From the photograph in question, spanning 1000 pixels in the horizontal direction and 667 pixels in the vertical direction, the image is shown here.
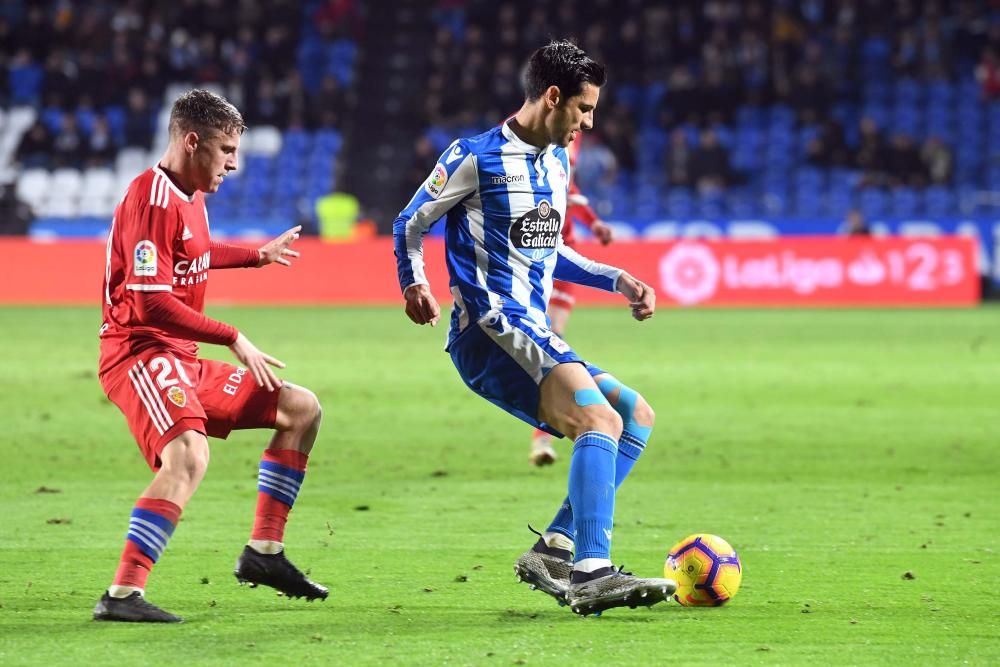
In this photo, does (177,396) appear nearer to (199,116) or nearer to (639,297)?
(199,116)

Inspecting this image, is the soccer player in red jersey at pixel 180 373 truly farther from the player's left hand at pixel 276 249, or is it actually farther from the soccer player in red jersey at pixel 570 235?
the soccer player in red jersey at pixel 570 235

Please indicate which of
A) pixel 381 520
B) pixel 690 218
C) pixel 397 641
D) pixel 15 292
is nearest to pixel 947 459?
pixel 381 520

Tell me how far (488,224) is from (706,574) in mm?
1489

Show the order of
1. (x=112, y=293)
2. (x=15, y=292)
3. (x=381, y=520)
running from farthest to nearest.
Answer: (x=15, y=292) < (x=381, y=520) < (x=112, y=293)

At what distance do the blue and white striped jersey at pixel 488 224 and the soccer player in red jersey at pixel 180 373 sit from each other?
2.17 feet

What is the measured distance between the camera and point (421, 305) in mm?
5359

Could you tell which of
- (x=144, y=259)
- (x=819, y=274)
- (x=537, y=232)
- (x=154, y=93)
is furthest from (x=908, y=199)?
(x=144, y=259)

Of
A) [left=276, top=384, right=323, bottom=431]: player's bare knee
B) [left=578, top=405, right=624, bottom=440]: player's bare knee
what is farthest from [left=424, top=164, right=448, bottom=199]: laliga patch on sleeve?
[left=578, top=405, right=624, bottom=440]: player's bare knee

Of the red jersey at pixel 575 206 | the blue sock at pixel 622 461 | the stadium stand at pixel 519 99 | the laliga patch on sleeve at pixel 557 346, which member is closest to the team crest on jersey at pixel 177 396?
the laliga patch on sleeve at pixel 557 346

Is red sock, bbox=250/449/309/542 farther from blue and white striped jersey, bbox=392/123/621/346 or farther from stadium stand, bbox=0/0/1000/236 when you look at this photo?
stadium stand, bbox=0/0/1000/236

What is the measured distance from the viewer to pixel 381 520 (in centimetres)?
738

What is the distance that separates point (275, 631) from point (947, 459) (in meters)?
5.77

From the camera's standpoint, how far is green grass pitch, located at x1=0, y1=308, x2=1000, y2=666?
4.85m

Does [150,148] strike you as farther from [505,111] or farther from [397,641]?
[397,641]
